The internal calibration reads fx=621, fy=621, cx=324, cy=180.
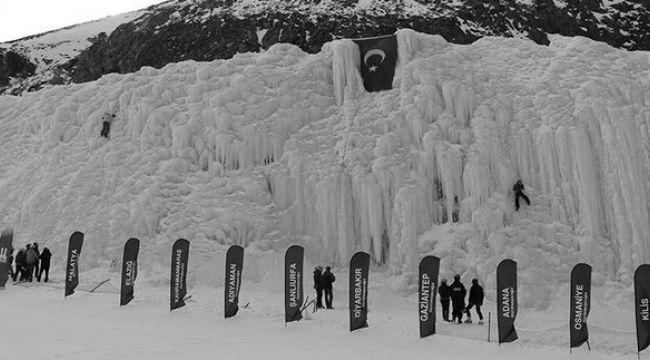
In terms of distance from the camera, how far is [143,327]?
40.9 ft

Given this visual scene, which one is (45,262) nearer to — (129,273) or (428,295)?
(129,273)

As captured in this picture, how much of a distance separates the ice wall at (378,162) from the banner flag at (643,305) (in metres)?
5.29

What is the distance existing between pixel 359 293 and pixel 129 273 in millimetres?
5907

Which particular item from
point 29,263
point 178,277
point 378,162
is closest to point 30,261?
point 29,263

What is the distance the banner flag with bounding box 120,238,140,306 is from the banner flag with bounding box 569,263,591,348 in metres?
10.1

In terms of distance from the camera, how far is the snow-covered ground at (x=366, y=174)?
17.8 metres

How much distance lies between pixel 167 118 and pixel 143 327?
11.5 meters

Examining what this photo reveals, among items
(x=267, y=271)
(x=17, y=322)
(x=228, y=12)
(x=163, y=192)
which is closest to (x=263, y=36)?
(x=228, y=12)

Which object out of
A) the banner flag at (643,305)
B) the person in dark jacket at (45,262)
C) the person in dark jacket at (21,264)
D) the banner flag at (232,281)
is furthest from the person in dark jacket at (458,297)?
the person in dark jacket at (21,264)

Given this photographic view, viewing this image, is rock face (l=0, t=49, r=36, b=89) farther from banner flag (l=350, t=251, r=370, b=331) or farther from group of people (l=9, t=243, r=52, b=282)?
banner flag (l=350, t=251, r=370, b=331)

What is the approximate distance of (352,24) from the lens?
43625 mm

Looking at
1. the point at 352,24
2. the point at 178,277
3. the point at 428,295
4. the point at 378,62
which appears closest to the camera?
the point at 428,295

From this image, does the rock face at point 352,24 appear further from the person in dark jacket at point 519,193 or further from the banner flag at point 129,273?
the banner flag at point 129,273

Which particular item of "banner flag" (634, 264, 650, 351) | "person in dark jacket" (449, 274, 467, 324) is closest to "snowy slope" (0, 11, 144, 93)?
"person in dark jacket" (449, 274, 467, 324)
